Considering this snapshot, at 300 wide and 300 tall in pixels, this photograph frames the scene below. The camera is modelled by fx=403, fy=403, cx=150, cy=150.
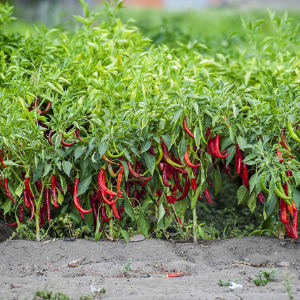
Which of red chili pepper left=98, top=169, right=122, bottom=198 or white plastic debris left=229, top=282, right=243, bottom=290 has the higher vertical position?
red chili pepper left=98, top=169, right=122, bottom=198

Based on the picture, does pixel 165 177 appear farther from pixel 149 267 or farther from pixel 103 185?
pixel 149 267

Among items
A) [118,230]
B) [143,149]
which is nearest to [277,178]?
[143,149]

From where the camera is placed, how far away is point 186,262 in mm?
3012

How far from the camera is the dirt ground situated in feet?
8.14

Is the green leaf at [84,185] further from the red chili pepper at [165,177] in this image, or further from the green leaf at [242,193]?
the green leaf at [242,193]

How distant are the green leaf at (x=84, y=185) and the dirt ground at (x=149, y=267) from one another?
453 millimetres

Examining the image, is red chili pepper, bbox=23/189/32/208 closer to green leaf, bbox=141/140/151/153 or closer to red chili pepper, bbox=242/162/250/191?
green leaf, bbox=141/140/151/153

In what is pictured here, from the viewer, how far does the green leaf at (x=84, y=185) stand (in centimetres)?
315

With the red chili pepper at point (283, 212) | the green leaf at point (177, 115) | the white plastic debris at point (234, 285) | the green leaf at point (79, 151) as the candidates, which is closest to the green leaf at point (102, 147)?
the green leaf at point (79, 151)

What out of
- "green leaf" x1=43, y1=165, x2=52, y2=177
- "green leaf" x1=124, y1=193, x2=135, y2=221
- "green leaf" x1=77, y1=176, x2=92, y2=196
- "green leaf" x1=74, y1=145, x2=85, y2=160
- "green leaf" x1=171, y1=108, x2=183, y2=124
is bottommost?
"green leaf" x1=124, y1=193, x2=135, y2=221

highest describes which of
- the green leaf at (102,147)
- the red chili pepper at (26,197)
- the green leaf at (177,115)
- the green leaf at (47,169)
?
the green leaf at (177,115)

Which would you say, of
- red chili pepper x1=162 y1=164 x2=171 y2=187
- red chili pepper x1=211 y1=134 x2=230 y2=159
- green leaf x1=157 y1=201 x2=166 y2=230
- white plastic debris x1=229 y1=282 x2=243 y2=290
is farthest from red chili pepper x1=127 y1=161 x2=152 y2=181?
white plastic debris x1=229 y1=282 x2=243 y2=290

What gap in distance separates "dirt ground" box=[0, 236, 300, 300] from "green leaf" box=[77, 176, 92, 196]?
1.49 ft

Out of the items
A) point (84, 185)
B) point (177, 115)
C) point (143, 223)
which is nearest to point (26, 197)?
point (84, 185)
